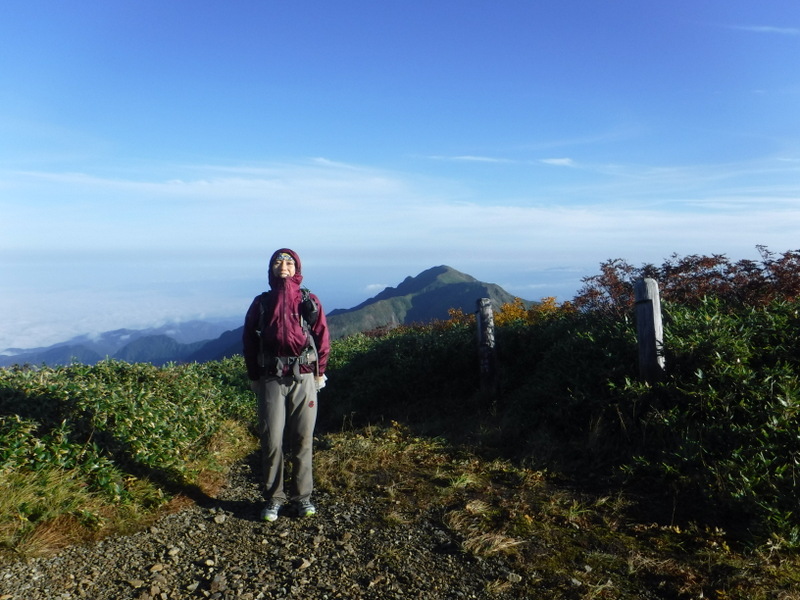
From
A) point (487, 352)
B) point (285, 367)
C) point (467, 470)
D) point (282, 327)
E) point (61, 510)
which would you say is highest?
point (282, 327)

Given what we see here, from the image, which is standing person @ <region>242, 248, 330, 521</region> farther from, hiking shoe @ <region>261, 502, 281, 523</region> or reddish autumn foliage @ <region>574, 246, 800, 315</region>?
reddish autumn foliage @ <region>574, 246, 800, 315</region>

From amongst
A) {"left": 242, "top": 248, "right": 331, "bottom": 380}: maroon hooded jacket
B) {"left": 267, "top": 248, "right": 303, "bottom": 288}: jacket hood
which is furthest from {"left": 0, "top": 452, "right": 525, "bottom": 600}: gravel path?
{"left": 267, "top": 248, "right": 303, "bottom": 288}: jacket hood

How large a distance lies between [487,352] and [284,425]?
5228mm

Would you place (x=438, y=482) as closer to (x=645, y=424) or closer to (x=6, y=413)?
(x=645, y=424)

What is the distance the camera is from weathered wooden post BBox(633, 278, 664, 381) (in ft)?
23.3

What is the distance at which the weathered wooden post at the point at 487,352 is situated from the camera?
32.6 feet

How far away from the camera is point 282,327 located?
5207 mm

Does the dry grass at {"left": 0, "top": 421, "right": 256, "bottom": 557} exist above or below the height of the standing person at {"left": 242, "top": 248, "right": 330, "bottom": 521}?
below

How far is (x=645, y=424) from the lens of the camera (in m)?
6.54

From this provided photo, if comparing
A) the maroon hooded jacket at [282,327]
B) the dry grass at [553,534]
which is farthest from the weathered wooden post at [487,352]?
the maroon hooded jacket at [282,327]

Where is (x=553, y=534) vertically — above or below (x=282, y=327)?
below

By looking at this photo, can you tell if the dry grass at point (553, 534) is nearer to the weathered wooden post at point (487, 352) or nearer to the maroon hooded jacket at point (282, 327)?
the maroon hooded jacket at point (282, 327)

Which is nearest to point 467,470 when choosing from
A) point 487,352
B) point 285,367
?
point 285,367

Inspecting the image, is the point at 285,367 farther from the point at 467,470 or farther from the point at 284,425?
the point at 467,470
